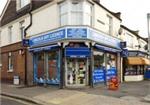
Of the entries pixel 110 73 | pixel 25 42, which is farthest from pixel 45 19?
pixel 110 73

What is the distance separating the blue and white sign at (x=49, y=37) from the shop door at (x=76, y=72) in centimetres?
167

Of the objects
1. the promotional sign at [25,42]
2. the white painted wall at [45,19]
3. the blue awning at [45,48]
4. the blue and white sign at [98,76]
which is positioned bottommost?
the blue and white sign at [98,76]

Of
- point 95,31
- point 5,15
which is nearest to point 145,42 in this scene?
point 5,15

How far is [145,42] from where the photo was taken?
1673 inches

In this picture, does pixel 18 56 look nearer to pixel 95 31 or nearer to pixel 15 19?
pixel 15 19

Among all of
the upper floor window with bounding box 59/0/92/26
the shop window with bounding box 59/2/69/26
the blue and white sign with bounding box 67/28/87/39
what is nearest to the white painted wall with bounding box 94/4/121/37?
the upper floor window with bounding box 59/0/92/26

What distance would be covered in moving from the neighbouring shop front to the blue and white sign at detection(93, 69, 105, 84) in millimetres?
→ 8354

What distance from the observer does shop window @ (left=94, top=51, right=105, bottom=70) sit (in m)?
23.1

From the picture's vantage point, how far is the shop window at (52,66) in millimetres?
22594

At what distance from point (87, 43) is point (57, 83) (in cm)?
340

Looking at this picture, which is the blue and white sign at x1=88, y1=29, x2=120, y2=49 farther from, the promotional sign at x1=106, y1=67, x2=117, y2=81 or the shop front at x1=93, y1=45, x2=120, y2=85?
the promotional sign at x1=106, y1=67, x2=117, y2=81

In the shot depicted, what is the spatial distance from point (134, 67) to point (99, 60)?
1114cm

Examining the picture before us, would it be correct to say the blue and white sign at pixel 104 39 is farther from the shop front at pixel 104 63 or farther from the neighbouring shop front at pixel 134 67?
the neighbouring shop front at pixel 134 67

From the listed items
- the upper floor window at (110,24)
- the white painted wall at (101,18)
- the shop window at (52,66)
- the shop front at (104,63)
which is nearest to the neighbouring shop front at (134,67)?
the shop front at (104,63)
